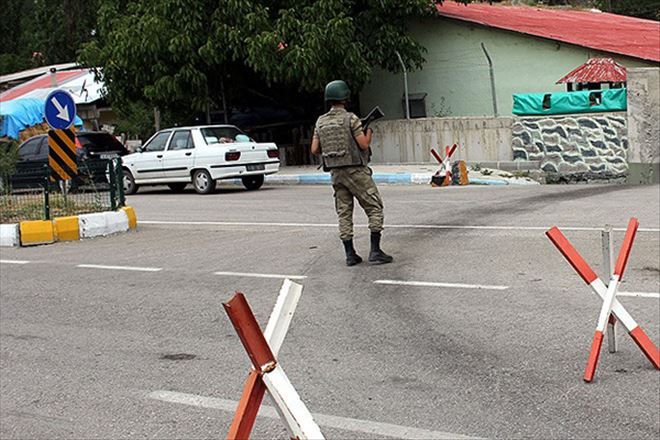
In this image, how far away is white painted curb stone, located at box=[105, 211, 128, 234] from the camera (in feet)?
47.4

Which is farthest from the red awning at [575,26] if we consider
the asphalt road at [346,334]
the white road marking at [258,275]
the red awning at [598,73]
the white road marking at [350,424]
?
the white road marking at [350,424]

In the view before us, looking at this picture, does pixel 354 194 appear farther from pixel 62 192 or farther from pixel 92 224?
pixel 62 192

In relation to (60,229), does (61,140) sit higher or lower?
higher

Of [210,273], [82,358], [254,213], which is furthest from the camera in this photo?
[254,213]

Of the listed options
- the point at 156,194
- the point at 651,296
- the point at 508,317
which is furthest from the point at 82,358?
the point at 156,194

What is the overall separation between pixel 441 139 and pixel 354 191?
15374 millimetres

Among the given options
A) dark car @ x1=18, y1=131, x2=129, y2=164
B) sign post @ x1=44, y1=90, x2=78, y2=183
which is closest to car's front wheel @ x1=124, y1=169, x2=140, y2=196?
dark car @ x1=18, y1=131, x2=129, y2=164

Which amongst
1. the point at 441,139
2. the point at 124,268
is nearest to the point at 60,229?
the point at 124,268

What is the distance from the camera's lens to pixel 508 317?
7672 millimetres

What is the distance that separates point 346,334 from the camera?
7.41 meters

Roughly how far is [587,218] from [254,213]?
5.55 metres

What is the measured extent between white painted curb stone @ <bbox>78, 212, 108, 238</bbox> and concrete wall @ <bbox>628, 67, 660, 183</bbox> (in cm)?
1187

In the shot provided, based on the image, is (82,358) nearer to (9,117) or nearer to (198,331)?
(198,331)

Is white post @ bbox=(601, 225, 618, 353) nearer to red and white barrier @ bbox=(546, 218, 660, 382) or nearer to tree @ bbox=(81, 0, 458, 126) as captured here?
red and white barrier @ bbox=(546, 218, 660, 382)
